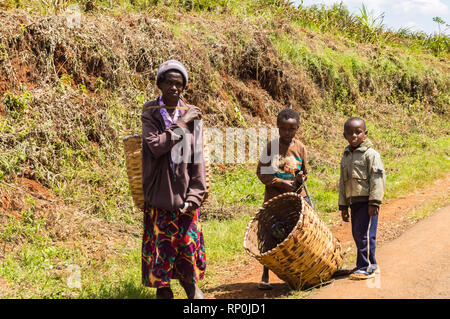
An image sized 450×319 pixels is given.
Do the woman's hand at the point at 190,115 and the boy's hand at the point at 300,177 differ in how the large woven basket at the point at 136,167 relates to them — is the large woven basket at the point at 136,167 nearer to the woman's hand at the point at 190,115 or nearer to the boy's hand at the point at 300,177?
the woman's hand at the point at 190,115

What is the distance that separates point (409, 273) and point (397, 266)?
9.1 inches

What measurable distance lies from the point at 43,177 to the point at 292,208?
3.33 m

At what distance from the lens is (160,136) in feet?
11.5

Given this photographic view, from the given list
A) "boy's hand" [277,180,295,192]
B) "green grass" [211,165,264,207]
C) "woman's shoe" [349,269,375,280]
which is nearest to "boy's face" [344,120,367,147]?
"boy's hand" [277,180,295,192]

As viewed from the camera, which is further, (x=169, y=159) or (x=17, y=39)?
(x=17, y=39)

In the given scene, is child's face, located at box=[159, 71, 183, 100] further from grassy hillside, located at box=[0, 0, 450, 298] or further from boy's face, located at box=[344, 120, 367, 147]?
grassy hillside, located at box=[0, 0, 450, 298]

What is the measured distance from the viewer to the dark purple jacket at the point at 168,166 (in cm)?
352

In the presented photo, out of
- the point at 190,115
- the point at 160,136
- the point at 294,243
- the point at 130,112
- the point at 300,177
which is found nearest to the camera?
the point at 160,136

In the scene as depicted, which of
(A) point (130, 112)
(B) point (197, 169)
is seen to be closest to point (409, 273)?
(B) point (197, 169)

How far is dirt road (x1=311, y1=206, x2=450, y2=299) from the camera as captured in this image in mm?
3814

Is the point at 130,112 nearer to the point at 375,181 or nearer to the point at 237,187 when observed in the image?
the point at 237,187

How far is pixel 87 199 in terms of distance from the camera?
6.18m
